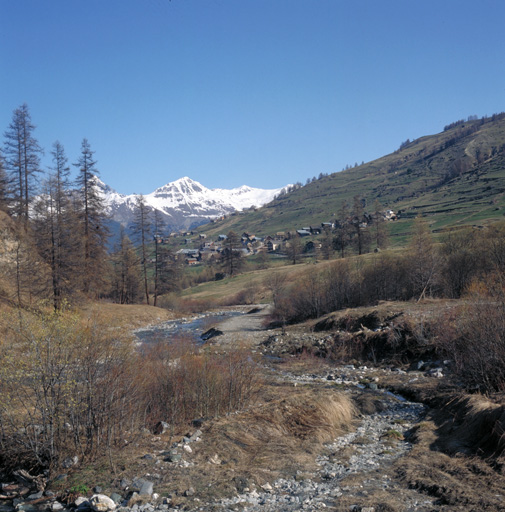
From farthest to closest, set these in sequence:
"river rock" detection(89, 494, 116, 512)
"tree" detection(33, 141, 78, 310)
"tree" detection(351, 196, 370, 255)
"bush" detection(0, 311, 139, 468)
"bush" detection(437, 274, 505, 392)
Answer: "tree" detection(351, 196, 370, 255) → "tree" detection(33, 141, 78, 310) → "bush" detection(437, 274, 505, 392) → "bush" detection(0, 311, 139, 468) → "river rock" detection(89, 494, 116, 512)

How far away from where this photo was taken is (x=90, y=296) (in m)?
42.6

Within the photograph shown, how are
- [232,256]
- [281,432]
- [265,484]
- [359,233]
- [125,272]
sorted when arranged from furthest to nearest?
[232,256] < [359,233] < [125,272] < [281,432] < [265,484]

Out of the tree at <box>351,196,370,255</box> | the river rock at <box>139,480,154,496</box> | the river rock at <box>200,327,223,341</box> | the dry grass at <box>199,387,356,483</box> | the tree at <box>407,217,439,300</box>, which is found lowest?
the river rock at <box>200,327,223,341</box>

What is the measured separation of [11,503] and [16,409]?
205cm

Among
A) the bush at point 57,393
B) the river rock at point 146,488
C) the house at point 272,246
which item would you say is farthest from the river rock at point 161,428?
the house at point 272,246

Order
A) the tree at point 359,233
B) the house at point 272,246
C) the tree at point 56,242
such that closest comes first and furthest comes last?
the tree at point 56,242
the tree at point 359,233
the house at point 272,246

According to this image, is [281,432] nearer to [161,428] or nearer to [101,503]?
[161,428]

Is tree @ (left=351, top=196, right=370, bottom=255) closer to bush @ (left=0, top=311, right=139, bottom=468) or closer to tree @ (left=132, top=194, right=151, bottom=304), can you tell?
tree @ (left=132, top=194, right=151, bottom=304)

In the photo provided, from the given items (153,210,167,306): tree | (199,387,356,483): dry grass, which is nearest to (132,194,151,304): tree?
(153,210,167,306): tree

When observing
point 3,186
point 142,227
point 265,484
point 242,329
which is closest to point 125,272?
point 142,227

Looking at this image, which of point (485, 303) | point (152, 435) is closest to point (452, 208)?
point (485, 303)

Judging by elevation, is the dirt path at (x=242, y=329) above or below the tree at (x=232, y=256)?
below

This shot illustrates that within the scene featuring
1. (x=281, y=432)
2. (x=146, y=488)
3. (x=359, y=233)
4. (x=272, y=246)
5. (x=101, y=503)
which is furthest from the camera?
(x=272, y=246)

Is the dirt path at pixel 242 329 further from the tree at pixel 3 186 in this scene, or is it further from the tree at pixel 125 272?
the tree at pixel 3 186
